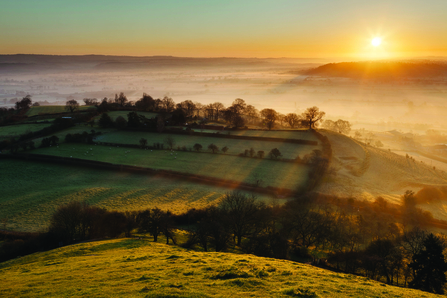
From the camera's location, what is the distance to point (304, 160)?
5516 cm

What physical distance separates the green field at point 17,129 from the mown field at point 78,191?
22298 millimetres

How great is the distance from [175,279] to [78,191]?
34125mm

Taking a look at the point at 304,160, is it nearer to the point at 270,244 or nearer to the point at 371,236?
the point at 371,236

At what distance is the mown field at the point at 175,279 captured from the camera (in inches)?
589

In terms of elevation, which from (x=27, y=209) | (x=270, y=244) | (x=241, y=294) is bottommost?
(x=27, y=209)

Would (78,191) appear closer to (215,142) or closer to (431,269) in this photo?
(215,142)

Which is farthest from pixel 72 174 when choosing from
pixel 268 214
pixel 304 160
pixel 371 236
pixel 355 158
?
pixel 355 158

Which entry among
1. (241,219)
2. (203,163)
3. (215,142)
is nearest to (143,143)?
(215,142)

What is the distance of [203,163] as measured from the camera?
185 feet

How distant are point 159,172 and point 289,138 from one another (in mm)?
35792

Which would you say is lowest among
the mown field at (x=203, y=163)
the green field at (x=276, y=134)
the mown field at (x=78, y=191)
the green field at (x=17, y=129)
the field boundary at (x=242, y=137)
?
the mown field at (x=78, y=191)

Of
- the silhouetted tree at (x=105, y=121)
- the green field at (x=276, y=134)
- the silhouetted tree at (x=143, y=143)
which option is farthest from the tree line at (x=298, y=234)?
the silhouetted tree at (x=105, y=121)

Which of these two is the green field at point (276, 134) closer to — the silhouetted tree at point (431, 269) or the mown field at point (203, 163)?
the mown field at point (203, 163)

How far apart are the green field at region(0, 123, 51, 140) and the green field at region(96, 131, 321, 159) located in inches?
849
